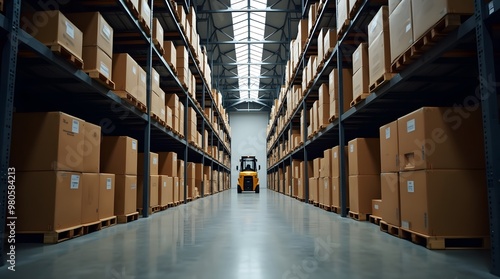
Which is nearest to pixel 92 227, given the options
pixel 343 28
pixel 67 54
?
pixel 67 54

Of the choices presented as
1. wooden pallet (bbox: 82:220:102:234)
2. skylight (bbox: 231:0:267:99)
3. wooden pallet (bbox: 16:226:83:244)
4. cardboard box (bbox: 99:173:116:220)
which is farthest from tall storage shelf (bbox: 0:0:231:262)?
skylight (bbox: 231:0:267:99)

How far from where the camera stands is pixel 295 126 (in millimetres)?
14500

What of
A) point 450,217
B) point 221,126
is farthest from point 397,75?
point 221,126

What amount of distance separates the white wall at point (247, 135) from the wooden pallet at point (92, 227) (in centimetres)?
2409

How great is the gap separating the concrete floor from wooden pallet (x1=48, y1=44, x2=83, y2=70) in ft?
6.34

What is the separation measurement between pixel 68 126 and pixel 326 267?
3.09 m

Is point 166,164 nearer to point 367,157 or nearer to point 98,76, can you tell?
point 98,76

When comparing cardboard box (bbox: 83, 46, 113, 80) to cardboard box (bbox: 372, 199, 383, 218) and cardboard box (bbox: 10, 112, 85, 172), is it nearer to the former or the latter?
cardboard box (bbox: 10, 112, 85, 172)

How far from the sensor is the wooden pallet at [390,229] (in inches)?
159

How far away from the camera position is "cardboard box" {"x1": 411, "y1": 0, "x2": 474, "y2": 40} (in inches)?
118

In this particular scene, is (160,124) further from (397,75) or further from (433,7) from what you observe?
(433,7)

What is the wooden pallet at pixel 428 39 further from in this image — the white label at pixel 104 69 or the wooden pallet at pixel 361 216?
the white label at pixel 104 69

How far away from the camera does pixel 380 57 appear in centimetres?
453

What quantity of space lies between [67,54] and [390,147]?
3.77 m
